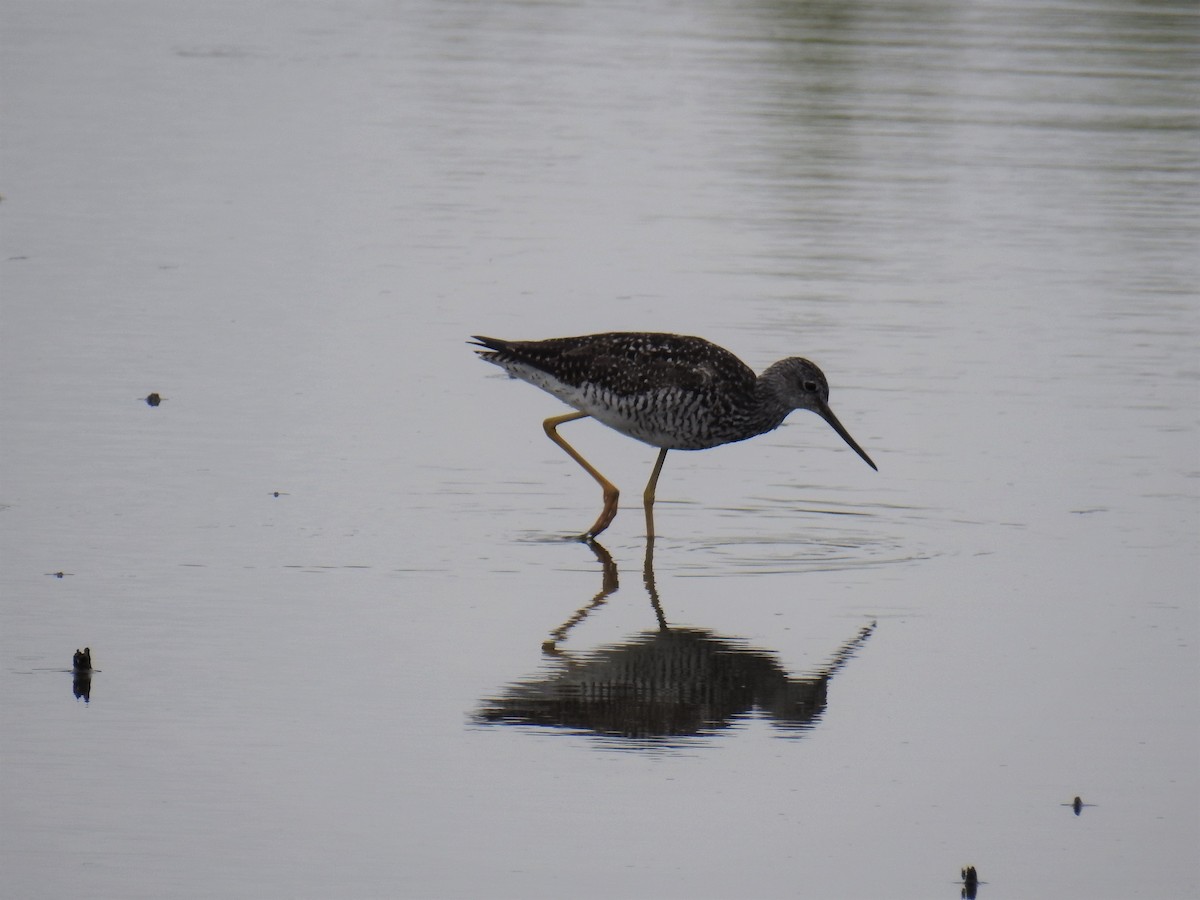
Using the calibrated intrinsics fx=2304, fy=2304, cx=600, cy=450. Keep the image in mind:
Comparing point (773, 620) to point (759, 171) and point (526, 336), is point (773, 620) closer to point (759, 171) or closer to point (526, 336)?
point (526, 336)

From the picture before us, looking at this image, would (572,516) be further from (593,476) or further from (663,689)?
(663,689)

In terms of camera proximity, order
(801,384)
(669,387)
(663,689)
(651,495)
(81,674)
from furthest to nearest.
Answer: (801,384), (669,387), (651,495), (663,689), (81,674)

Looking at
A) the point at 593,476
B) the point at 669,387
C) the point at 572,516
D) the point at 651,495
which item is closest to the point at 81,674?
the point at 572,516

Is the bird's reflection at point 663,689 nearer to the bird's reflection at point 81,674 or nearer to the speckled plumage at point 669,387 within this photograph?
the bird's reflection at point 81,674

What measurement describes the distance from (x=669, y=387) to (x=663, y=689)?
2654mm

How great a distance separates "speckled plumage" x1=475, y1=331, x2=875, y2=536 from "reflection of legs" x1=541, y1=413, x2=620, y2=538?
0.02 m

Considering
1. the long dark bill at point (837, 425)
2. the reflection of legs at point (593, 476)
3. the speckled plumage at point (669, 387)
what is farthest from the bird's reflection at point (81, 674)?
the long dark bill at point (837, 425)

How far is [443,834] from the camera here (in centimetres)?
606

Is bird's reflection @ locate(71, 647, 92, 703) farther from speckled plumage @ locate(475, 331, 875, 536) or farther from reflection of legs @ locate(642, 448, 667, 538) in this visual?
speckled plumage @ locate(475, 331, 875, 536)

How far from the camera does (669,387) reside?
385 inches

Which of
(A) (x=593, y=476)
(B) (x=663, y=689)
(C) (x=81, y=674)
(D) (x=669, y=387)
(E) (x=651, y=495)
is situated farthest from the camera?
(A) (x=593, y=476)

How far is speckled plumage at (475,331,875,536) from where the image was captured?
386 inches

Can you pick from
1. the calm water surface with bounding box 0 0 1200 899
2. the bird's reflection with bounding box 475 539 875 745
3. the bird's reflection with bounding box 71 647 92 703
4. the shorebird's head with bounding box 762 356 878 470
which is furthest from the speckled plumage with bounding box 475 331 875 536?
the bird's reflection with bounding box 71 647 92 703

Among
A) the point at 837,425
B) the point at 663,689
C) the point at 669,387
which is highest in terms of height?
the point at 669,387
